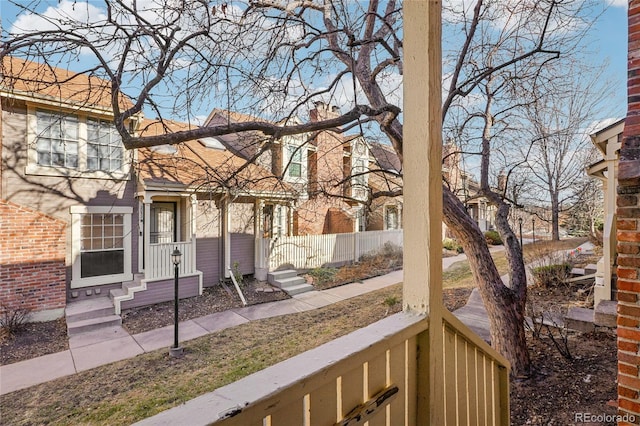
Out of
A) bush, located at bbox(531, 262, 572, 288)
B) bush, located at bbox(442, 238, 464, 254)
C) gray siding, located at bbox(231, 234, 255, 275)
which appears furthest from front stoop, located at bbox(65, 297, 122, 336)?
bush, located at bbox(442, 238, 464, 254)

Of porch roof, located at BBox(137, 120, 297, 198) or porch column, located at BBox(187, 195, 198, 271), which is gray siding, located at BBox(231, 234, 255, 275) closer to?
porch column, located at BBox(187, 195, 198, 271)

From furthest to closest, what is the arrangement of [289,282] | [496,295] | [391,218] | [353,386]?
[391,218]
[289,282]
[496,295]
[353,386]

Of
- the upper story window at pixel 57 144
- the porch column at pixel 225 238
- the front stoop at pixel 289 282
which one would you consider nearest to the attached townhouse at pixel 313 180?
the porch column at pixel 225 238

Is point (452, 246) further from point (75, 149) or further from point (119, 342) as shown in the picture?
point (75, 149)

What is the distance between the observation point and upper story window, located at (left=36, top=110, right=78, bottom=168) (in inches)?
291

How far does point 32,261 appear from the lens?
22.1 ft

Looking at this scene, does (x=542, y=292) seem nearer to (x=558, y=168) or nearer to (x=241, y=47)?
(x=241, y=47)

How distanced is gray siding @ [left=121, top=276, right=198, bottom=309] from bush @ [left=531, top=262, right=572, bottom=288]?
29.1 ft

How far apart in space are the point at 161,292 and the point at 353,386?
8.42 metres

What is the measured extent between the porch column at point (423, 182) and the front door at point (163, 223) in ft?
31.0

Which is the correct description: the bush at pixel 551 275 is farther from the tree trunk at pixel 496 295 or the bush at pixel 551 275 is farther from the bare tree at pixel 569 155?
the tree trunk at pixel 496 295

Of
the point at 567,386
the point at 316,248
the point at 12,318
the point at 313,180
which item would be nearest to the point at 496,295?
the point at 567,386

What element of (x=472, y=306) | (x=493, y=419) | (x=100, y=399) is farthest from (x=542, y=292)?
(x=100, y=399)

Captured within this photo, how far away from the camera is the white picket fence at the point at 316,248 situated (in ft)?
33.9
